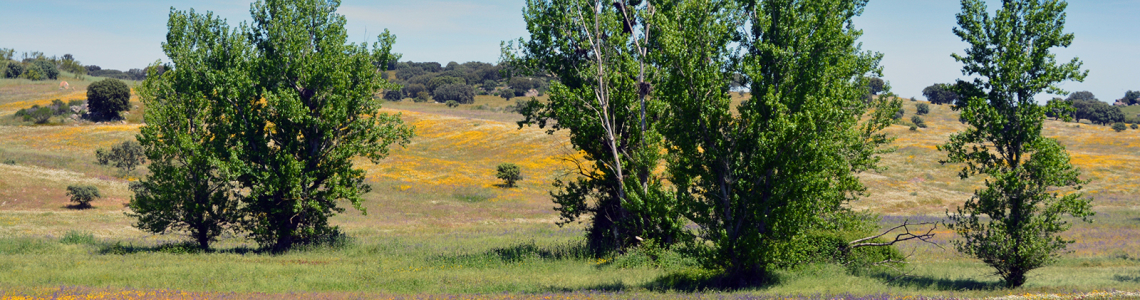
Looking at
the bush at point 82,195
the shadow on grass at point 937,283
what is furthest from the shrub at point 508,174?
the shadow on grass at point 937,283

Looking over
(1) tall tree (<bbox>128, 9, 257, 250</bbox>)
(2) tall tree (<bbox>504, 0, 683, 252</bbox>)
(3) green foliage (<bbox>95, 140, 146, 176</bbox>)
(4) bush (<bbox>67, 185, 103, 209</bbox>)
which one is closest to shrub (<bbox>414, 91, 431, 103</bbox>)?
(3) green foliage (<bbox>95, 140, 146, 176</bbox>)

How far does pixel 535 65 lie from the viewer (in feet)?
89.4

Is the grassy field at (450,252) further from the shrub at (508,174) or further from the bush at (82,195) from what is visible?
the shrub at (508,174)

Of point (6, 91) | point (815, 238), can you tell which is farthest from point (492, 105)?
point (815, 238)

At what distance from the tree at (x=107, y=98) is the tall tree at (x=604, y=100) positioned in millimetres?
82451

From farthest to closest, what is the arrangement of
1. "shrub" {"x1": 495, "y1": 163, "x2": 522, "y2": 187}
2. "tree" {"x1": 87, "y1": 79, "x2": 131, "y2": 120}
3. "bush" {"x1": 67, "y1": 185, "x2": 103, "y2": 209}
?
1. "tree" {"x1": 87, "y1": 79, "x2": 131, "y2": 120}
2. "shrub" {"x1": 495, "y1": 163, "x2": 522, "y2": 187}
3. "bush" {"x1": 67, "y1": 185, "x2": 103, "y2": 209}

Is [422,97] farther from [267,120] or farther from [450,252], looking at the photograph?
[450,252]

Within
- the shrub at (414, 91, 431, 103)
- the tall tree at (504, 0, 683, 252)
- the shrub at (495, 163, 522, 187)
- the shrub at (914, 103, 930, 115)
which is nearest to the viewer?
the tall tree at (504, 0, 683, 252)

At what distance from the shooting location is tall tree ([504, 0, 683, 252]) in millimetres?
24438

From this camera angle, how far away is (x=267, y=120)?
2842 cm

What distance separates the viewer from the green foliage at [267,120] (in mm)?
27203

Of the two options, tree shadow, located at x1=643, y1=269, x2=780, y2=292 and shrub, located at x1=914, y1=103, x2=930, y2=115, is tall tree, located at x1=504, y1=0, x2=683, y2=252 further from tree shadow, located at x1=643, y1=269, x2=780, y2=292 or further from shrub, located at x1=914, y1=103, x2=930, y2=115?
shrub, located at x1=914, y1=103, x2=930, y2=115

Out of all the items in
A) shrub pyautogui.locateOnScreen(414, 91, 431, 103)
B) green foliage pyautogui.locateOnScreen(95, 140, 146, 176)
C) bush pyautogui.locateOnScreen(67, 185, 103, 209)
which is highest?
shrub pyautogui.locateOnScreen(414, 91, 431, 103)

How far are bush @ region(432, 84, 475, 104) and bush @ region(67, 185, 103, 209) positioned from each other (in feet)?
351
